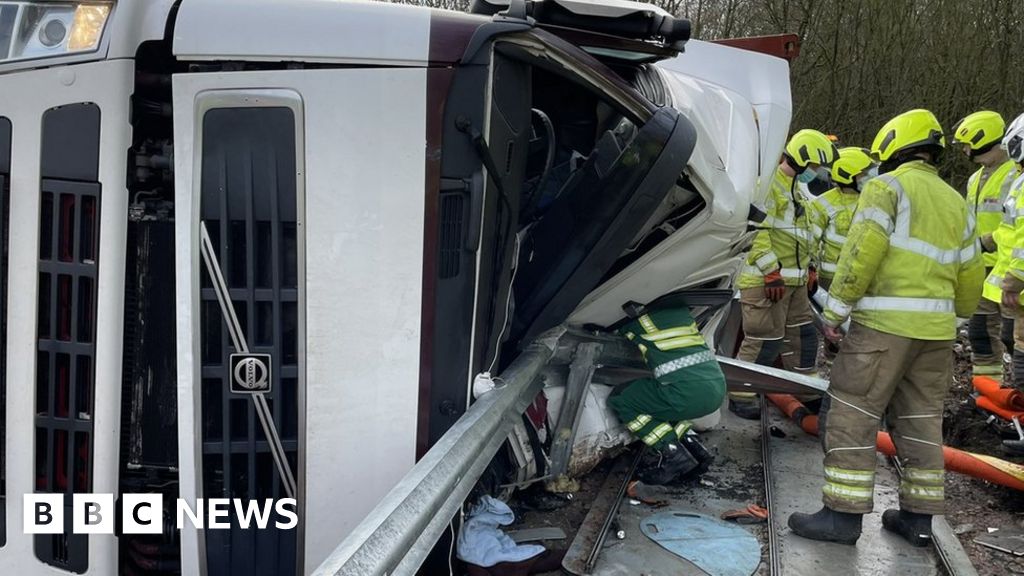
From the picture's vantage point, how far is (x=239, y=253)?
2.21 metres

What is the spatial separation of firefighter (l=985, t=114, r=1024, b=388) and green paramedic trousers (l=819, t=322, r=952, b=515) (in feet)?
5.97

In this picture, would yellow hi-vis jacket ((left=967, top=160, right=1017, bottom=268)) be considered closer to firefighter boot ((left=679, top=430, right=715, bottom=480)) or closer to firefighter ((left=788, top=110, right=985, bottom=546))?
firefighter ((left=788, top=110, right=985, bottom=546))

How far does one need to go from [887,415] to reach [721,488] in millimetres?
776

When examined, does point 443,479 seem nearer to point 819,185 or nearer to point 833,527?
point 833,527

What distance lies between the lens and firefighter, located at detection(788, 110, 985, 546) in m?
3.38

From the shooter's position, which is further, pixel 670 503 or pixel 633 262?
pixel 670 503

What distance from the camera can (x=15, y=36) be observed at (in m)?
2.13

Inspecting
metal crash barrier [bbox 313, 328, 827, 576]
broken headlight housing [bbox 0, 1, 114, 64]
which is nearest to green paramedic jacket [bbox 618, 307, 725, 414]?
metal crash barrier [bbox 313, 328, 827, 576]

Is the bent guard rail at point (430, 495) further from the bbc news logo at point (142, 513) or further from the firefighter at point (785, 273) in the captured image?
the firefighter at point (785, 273)

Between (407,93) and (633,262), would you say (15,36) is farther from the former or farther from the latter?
(633,262)

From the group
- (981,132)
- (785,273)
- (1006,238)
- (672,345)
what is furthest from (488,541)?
(981,132)

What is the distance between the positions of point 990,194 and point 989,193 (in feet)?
0.04

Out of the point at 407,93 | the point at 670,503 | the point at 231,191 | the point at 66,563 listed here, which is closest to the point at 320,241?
the point at 231,191

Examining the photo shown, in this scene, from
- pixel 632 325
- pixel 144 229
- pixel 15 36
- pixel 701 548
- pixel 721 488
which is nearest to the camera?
pixel 15 36
